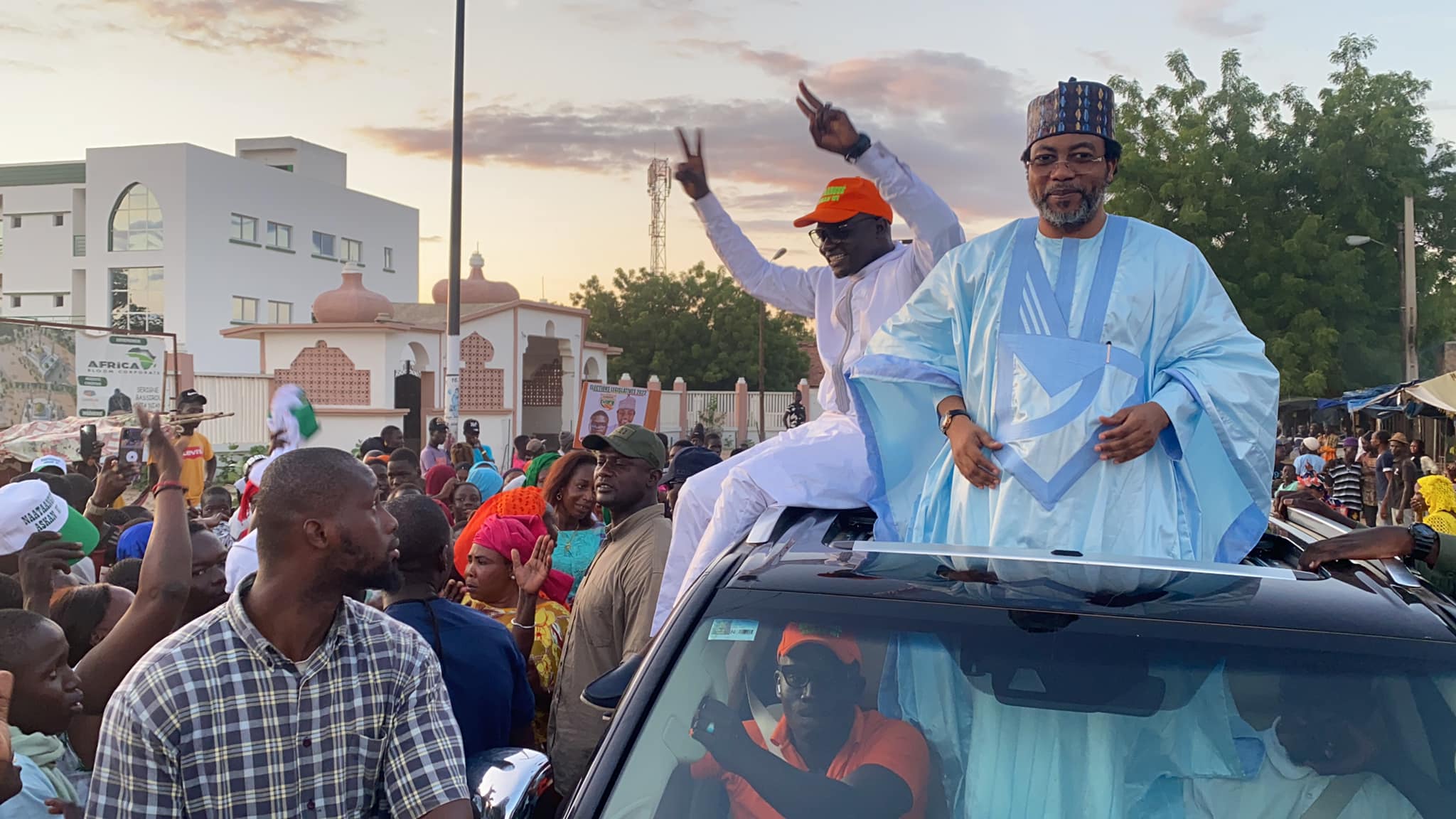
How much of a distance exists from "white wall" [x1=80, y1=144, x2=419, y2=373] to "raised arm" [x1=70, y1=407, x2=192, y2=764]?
38.3 metres

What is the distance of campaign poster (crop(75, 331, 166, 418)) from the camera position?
13.5 meters

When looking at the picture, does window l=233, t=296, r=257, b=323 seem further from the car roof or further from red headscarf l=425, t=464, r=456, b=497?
the car roof

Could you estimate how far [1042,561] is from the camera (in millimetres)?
2410

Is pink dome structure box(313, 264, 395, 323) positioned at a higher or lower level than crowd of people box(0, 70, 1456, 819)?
higher

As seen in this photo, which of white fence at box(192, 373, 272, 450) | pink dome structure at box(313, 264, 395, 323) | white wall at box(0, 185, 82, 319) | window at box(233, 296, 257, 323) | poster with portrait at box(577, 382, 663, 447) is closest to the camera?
poster with portrait at box(577, 382, 663, 447)

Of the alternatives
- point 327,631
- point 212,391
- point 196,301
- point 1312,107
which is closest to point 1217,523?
point 327,631

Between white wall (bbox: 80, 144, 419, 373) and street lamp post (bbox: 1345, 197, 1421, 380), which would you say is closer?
street lamp post (bbox: 1345, 197, 1421, 380)

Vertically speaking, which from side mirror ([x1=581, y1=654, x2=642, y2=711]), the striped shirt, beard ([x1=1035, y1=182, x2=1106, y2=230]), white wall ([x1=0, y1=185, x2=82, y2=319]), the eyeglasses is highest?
white wall ([x1=0, y1=185, x2=82, y2=319])

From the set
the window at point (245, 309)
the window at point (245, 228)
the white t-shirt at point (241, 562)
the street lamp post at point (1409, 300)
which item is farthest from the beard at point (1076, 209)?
the window at point (245, 228)

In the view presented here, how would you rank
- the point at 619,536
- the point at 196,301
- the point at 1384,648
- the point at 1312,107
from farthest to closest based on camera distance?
1. the point at 196,301
2. the point at 1312,107
3. the point at 619,536
4. the point at 1384,648

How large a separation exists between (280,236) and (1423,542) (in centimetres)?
4726

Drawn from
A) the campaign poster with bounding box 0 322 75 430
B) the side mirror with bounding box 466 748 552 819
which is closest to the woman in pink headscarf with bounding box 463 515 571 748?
the side mirror with bounding box 466 748 552 819

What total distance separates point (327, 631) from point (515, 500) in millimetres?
3410

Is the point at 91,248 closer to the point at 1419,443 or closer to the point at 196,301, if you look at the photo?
the point at 196,301
